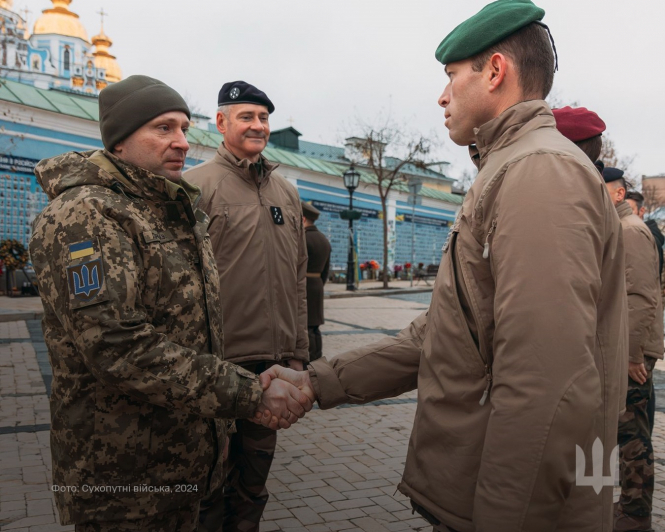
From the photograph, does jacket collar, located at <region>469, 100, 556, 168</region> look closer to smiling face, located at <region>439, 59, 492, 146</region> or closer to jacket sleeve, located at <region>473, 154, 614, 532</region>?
smiling face, located at <region>439, 59, 492, 146</region>

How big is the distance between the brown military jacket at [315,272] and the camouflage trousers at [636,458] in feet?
11.6

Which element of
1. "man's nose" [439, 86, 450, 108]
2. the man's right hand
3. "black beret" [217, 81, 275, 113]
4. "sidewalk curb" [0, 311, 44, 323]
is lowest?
"sidewalk curb" [0, 311, 44, 323]

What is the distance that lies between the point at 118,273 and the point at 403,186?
3145 cm

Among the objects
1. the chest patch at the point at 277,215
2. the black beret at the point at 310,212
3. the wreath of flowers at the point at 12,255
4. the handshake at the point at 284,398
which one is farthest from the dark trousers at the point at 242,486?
the wreath of flowers at the point at 12,255

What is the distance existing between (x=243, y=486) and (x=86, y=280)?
181 centimetres

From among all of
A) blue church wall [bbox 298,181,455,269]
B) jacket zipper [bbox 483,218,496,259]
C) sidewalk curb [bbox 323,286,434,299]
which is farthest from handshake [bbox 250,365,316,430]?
blue church wall [bbox 298,181,455,269]

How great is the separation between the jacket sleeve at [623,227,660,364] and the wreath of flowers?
15.9 m

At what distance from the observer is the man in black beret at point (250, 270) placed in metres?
3.37

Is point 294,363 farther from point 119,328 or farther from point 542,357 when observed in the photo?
point 542,357

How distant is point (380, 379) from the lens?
2424mm

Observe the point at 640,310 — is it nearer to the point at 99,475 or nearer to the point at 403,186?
the point at 99,475

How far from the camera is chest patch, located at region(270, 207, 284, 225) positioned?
12.0 feet

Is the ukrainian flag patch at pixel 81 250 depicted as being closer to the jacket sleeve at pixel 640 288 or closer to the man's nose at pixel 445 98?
the man's nose at pixel 445 98

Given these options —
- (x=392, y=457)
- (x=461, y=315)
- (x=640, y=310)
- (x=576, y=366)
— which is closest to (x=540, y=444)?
(x=576, y=366)
